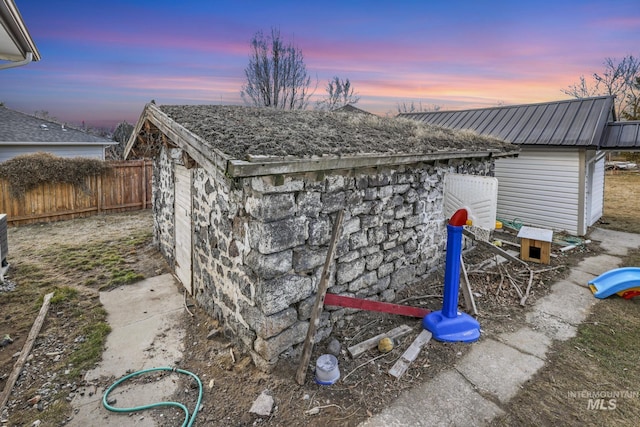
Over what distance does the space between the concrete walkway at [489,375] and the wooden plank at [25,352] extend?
343cm

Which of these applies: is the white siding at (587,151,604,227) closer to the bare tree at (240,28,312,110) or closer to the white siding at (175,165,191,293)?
the white siding at (175,165,191,293)

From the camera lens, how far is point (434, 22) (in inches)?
450

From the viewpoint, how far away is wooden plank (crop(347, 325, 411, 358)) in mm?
3695

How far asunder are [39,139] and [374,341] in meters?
18.0

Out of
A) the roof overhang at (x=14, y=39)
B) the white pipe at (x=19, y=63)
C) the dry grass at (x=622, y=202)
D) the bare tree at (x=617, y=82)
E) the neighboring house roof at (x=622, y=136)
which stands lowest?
the dry grass at (x=622, y=202)

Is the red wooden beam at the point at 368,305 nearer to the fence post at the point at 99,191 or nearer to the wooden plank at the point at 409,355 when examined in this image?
the wooden plank at the point at 409,355

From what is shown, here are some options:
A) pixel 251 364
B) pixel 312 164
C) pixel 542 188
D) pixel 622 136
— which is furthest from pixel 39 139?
pixel 622 136

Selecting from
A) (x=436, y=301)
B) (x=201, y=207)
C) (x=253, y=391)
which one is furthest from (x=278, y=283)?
(x=436, y=301)

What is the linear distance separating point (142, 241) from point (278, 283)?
247 inches

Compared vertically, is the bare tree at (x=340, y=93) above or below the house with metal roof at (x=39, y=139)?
above

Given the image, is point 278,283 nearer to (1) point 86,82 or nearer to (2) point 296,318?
(2) point 296,318

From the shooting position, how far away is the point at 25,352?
3.70m

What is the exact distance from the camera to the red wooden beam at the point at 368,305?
3.49 metres

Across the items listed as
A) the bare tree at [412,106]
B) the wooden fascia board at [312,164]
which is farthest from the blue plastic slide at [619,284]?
the bare tree at [412,106]
